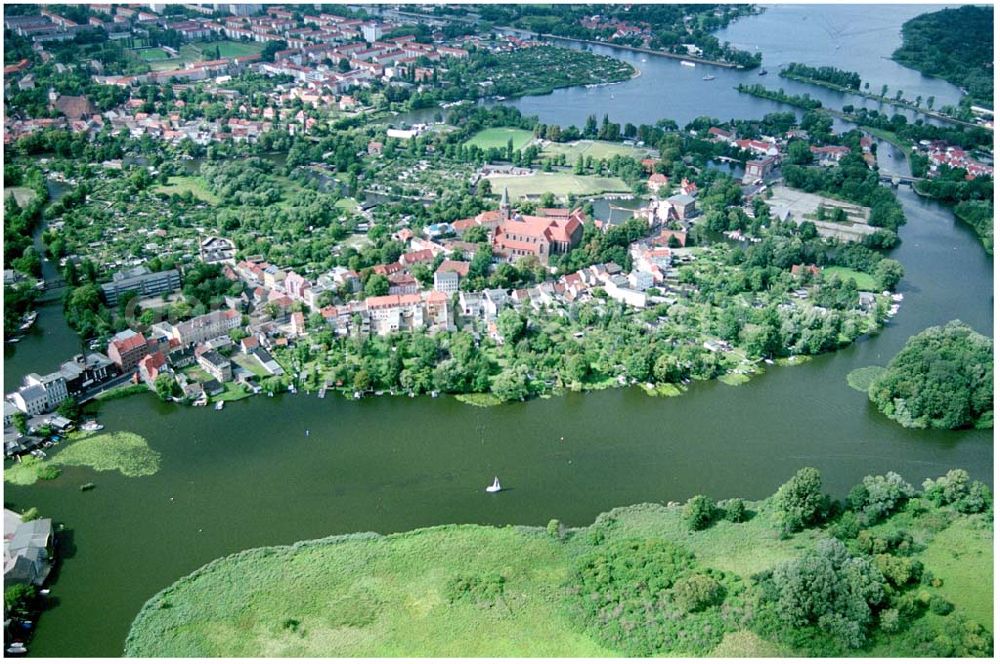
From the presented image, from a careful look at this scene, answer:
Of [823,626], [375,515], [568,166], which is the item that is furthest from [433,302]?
[568,166]

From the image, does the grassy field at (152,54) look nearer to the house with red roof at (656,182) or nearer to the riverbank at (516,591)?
the house with red roof at (656,182)

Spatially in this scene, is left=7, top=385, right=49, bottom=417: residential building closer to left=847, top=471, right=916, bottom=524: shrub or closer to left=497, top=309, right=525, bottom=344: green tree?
left=497, top=309, right=525, bottom=344: green tree

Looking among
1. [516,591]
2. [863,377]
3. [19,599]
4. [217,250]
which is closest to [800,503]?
[516,591]

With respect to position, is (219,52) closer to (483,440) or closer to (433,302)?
(433,302)

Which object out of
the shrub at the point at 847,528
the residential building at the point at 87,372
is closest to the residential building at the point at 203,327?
the residential building at the point at 87,372

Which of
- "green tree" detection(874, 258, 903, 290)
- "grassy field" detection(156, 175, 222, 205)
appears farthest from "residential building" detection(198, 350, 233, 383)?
"green tree" detection(874, 258, 903, 290)

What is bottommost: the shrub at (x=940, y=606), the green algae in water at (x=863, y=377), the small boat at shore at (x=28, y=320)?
the shrub at (x=940, y=606)
